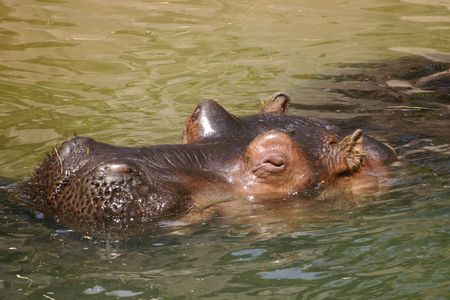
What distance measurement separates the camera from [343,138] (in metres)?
6.45

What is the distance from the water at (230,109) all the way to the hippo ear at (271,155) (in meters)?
0.31

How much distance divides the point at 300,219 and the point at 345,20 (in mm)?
7713

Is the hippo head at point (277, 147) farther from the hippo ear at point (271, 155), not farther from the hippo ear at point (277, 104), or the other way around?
the hippo ear at point (277, 104)

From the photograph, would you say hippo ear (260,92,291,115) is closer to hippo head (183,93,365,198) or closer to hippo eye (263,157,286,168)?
hippo head (183,93,365,198)

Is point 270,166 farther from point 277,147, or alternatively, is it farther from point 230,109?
point 230,109

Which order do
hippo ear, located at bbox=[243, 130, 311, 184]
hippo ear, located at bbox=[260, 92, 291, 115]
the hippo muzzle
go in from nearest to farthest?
the hippo muzzle → hippo ear, located at bbox=[243, 130, 311, 184] → hippo ear, located at bbox=[260, 92, 291, 115]

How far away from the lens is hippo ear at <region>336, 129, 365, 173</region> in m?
6.28

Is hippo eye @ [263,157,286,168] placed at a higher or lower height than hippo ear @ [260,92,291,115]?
lower

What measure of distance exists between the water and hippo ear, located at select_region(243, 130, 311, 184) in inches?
12.3

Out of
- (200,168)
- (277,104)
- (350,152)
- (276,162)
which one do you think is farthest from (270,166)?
(277,104)

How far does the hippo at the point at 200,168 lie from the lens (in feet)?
16.5

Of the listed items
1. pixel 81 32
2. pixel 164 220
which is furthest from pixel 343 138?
pixel 81 32

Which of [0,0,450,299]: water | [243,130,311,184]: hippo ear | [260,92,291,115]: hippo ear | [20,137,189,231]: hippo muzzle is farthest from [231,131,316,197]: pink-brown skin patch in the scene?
[260,92,291,115]: hippo ear

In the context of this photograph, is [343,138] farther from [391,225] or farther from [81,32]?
[81,32]
